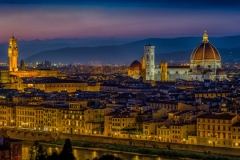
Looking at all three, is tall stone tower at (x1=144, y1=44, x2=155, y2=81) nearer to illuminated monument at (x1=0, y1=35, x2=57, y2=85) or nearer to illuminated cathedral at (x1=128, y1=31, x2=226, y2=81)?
illuminated cathedral at (x1=128, y1=31, x2=226, y2=81)

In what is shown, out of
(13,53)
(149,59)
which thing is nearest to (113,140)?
(149,59)

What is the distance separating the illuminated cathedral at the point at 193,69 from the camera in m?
82.9

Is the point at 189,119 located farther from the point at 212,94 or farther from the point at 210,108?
the point at 212,94

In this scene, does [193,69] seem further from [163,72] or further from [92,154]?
[92,154]

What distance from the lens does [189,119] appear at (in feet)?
119

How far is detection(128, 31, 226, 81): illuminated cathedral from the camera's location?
3265 inches

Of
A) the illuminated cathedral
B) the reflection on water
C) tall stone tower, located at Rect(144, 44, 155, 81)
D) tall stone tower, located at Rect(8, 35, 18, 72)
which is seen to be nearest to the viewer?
the reflection on water

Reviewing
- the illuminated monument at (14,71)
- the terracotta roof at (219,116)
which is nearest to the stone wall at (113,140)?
the terracotta roof at (219,116)

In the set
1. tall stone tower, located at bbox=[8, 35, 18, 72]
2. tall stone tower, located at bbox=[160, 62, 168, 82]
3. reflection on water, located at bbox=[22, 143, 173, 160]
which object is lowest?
reflection on water, located at bbox=[22, 143, 173, 160]

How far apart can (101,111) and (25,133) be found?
4.57 metres

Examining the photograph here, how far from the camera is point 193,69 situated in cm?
8456

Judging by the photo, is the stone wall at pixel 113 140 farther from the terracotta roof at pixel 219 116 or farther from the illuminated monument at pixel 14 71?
the illuminated monument at pixel 14 71

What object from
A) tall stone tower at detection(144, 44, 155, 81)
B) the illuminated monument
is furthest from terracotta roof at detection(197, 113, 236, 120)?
tall stone tower at detection(144, 44, 155, 81)

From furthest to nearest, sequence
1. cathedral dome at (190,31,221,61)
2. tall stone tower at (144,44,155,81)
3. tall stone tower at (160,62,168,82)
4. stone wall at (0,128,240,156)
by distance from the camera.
Answer: tall stone tower at (160,62,168,82) → cathedral dome at (190,31,221,61) → tall stone tower at (144,44,155,81) → stone wall at (0,128,240,156)
